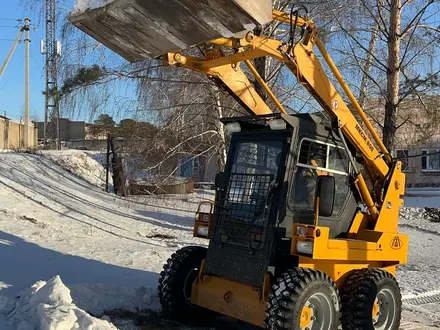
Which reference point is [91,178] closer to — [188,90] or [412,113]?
[188,90]

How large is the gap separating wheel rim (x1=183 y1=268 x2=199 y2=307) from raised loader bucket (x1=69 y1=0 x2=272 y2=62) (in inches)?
108

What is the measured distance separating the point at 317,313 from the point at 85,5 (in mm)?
3752

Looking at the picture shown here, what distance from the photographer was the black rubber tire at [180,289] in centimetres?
630

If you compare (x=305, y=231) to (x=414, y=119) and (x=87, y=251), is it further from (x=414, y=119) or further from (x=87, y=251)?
(x=414, y=119)

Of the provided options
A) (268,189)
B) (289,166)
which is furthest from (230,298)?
(289,166)

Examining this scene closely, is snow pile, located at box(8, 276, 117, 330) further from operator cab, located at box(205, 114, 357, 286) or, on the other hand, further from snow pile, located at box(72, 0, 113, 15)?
snow pile, located at box(72, 0, 113, 15)

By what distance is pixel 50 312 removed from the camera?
523 cm

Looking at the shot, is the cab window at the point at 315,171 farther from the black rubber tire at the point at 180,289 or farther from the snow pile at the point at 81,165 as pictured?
the snow pile at the point at 81,165

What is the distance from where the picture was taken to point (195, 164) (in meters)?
13.7

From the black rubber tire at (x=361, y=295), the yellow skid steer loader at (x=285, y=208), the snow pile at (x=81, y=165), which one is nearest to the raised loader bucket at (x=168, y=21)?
the yellow skid steer loader at (x=285, y=208)

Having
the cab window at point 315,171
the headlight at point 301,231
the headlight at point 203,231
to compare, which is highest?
the cab window at point 315,171

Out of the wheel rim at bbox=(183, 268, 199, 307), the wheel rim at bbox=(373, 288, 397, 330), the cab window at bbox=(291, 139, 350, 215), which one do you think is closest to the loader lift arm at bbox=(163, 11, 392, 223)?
the cab window at bbox=(291, 139, 350, 215)

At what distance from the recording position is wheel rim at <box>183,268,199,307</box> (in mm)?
6410

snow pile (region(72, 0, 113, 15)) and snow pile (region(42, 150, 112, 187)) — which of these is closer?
snow pile (region(72, 0, 113, 15))
